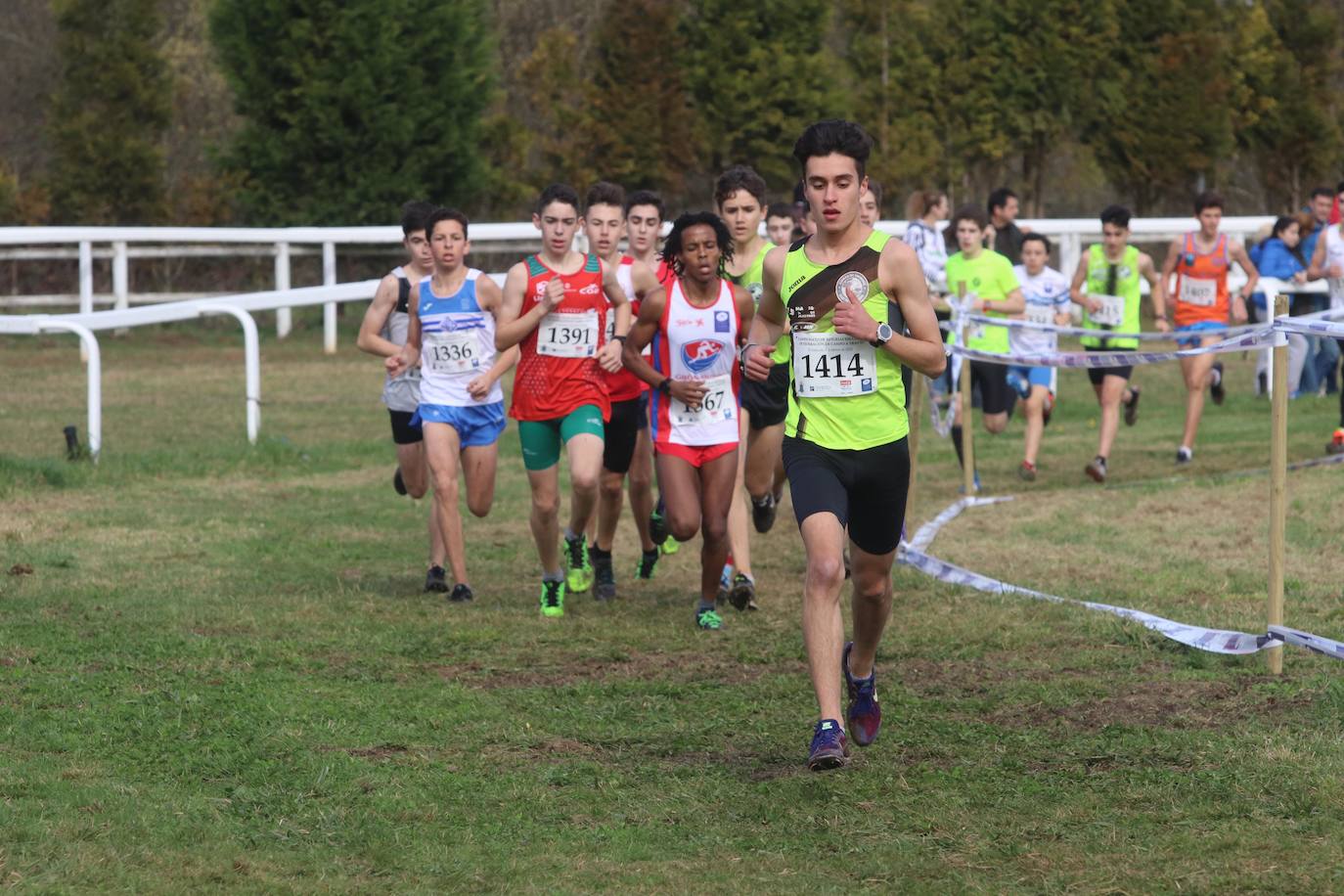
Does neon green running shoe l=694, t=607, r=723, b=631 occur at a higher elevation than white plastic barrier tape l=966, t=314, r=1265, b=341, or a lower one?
lower

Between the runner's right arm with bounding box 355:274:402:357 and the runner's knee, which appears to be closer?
the runner's knee

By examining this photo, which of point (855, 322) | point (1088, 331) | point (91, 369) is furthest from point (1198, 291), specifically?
point (855, 322)

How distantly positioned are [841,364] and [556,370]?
3.27 meters

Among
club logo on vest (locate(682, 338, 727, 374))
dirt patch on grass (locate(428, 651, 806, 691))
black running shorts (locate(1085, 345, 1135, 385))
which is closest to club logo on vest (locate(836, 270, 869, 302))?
dirt patch on grass (locate(428, 651, 806, 691))

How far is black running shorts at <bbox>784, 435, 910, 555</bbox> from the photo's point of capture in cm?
637

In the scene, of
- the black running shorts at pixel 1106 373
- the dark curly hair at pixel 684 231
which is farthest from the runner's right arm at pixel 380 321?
the black running shorts at pixel 1106 373

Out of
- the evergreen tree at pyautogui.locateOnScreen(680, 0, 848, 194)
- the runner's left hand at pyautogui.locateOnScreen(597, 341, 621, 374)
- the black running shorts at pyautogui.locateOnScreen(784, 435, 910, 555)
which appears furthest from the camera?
the evergreen tree at pyautogui.locateOnScreen(680, 0, 848, 194)

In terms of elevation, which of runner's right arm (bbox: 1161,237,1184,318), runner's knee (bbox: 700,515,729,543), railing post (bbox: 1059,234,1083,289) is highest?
railing post (bbox: 1059,234,1083,289)

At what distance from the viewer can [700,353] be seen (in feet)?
30.0

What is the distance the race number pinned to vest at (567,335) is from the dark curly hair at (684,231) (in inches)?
23.8

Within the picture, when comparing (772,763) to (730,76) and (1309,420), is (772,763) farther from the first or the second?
(730,76)

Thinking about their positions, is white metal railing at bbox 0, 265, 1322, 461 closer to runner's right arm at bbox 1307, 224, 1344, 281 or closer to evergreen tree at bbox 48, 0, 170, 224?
runner's right arm at bbox 1307, 224, 1344, 281

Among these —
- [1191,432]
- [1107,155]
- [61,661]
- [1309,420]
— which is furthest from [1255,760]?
[1107,155]

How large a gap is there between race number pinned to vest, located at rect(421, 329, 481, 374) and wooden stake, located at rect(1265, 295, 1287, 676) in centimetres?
411
